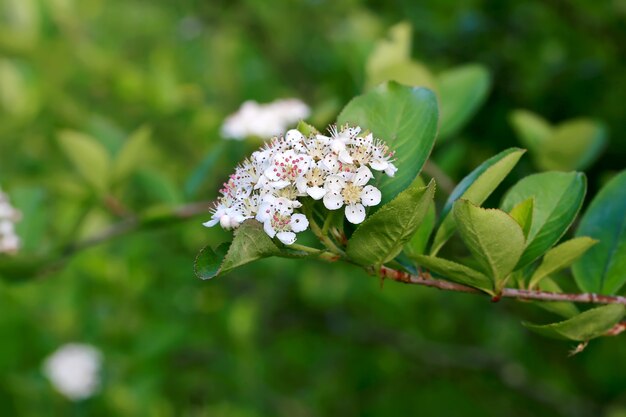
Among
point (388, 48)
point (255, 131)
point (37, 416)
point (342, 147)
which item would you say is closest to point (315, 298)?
point (37, 416)

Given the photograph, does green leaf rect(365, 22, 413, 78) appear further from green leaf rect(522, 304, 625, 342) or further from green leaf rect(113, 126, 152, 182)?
green leaf rect(522, 304, 625, 342)

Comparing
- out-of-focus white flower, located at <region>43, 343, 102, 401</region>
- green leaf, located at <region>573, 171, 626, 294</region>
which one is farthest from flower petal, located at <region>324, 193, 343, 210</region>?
out-of-focus white flower, located at <region>43, 343, 102, 401</region>

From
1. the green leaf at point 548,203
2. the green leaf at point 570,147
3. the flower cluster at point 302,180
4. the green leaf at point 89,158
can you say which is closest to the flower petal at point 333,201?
the flower cluster at point 302,180

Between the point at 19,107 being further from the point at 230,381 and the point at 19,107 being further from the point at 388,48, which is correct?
the point at 388,48

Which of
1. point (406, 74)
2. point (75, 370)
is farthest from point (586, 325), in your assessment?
point (75, 370)

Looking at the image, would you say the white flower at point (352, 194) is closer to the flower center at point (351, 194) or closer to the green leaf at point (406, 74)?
the flower center at point (351, 194)

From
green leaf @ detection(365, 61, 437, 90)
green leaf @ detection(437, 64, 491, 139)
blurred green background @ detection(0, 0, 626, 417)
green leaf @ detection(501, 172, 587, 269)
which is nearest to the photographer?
green leaf @ detection(501, 172, 587, 269)
